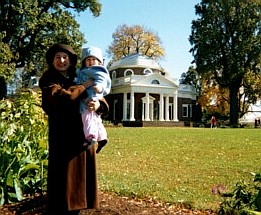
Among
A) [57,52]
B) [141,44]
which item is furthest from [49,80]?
[141,44]

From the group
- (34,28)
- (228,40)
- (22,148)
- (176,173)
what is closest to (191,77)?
(228,40)

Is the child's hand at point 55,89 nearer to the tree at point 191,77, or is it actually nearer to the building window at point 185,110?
the building window at point 185,110

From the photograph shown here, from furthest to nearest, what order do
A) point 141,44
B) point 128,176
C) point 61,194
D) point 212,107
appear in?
point 141,44
point 212,107
point 128,176
point 61,194

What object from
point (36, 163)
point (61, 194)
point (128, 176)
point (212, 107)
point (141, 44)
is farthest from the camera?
point (141, 44)

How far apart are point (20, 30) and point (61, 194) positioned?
111 ft

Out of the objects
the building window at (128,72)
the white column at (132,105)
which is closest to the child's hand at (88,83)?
the white column at (132,105)

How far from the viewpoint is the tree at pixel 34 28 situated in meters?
34.3

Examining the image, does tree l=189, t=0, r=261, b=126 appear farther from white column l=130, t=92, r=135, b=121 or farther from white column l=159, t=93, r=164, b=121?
white column l=130, t=92, r=135, b=121

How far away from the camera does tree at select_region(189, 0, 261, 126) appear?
49562 mm

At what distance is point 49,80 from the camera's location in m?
3.04

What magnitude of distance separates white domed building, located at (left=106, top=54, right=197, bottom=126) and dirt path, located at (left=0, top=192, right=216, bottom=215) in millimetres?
44688

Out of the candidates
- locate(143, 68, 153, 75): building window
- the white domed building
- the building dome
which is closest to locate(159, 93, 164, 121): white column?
the white domed building

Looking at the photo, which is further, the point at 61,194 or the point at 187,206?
the point at 187,206

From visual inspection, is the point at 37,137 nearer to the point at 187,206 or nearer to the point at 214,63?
the point at 187,206
